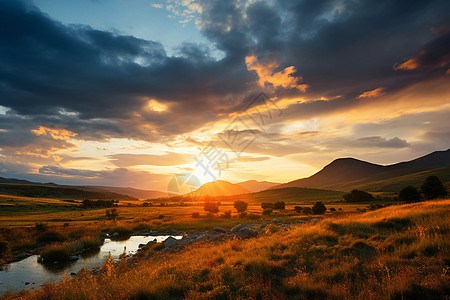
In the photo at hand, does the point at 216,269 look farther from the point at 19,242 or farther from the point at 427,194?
the point at 427,194

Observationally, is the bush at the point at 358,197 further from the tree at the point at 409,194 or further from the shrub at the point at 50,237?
the shrub at the point at 50,237

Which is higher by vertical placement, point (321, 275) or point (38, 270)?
point (321, 275)

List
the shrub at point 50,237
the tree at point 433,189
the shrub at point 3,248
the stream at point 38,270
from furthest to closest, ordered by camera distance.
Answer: the tree at point 433,189, the shrub at point 50,237, the shrub at point 3,248, the stream at point 38,270

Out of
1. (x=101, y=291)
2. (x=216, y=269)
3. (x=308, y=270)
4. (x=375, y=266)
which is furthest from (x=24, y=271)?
(x=375, y=266)

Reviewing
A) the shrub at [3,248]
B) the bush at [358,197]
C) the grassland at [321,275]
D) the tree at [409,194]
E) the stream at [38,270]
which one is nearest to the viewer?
the grassland at [321,275]

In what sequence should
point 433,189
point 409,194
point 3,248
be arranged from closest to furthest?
point 3,248 < point 433,189 < point 409,194

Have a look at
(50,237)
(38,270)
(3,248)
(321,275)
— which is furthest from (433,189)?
(3,248)

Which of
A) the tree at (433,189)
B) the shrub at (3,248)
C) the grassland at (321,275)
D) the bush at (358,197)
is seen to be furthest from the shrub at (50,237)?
the bush at (358,197)

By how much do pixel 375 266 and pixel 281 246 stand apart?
5094 millimetres

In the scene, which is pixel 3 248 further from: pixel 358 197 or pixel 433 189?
pixel 358 197

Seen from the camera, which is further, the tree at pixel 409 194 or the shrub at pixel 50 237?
the tree at pixel 409 194

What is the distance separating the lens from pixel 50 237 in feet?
87.4

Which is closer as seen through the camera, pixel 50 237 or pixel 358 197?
pixel 50 237

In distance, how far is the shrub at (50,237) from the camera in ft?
86.0
